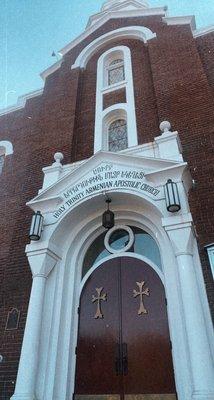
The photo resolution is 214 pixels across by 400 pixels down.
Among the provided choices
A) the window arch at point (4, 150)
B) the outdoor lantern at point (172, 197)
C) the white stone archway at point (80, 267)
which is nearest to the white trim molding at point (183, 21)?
the white stone archway at point (80, 267)

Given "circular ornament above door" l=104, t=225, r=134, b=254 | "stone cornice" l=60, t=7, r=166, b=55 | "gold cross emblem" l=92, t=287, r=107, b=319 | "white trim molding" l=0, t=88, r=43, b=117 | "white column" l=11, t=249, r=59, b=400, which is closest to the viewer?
"white column" l=11, t=249, r=59, b=400

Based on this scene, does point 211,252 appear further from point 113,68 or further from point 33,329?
point 113,68

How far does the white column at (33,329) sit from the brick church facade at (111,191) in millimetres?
19

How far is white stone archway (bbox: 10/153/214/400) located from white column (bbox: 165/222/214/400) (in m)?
0.01

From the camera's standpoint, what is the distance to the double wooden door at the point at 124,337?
16.9 ft

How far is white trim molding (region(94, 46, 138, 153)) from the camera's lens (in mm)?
Result: 8477

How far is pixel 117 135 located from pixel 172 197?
3.86 metres

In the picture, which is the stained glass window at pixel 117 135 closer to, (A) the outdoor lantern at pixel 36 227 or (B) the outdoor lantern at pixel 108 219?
(B) the outdoor lantern at pixel 108 219

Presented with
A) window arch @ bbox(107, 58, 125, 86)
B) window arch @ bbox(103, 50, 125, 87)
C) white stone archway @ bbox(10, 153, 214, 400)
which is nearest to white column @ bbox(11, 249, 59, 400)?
white stone archway @ bbox(10, 153, 214, 400)

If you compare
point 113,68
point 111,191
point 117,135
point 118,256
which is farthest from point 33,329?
point 113,68

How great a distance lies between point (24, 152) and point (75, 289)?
5070mm

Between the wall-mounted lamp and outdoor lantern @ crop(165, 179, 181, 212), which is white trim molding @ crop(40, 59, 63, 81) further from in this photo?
the wall-mounted lamp

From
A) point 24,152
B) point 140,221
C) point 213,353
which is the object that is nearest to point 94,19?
point 24,152

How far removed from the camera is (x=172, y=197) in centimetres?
548
